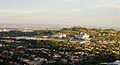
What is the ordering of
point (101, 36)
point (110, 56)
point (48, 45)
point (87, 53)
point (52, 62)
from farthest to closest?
point (101, 36)
point (48, 45)
point (87, 53)
point (110, 56)
point (52, 62)

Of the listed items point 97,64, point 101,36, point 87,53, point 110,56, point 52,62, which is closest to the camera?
point 97,64

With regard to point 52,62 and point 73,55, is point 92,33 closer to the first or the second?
point 73,55

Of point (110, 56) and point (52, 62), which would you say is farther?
point (110, 56)

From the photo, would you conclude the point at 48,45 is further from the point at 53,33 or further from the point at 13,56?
the point at 53,33

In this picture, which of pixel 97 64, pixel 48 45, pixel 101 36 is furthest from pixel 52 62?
pixel 101 36

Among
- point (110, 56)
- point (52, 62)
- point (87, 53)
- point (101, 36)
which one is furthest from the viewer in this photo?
point (101, 36)

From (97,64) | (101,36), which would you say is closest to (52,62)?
(97,64)

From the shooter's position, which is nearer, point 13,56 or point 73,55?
point 13,56

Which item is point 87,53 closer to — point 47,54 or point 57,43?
point 47,54

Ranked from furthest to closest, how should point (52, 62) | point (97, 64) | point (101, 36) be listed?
point (101, 36)
point (52, 62)
point (97, 64)
